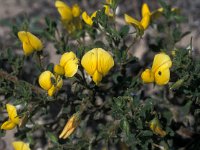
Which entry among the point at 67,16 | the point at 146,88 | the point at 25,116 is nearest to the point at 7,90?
the point at 25,116

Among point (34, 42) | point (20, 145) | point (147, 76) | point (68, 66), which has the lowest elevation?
point (20, 145)

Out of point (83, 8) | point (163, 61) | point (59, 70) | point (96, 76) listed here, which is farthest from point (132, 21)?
point (83, 8)

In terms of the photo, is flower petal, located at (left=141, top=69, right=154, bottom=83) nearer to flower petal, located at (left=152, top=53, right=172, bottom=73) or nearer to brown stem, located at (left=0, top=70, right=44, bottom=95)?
flower petal, located at (left=152, top=53, right=172, bottom=73)

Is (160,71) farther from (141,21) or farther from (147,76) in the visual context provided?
(141,21)

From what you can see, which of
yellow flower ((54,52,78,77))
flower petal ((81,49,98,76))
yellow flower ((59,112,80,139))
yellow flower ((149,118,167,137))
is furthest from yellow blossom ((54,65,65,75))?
yellow flower ((149,118,167,137))

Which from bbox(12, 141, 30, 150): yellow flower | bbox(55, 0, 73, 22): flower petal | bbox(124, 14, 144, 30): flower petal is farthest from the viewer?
bbox(55, 0, 73, 22): flower petal

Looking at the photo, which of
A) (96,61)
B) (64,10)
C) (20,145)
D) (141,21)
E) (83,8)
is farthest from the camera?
(83,8)
